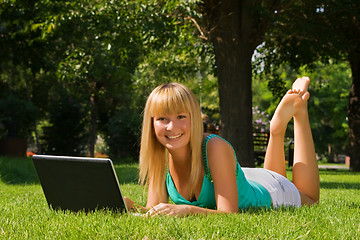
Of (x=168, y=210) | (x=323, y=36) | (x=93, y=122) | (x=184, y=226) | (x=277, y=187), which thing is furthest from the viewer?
(x=93, y=122)

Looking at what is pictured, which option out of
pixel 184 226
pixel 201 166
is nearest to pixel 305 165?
pixel 201 166

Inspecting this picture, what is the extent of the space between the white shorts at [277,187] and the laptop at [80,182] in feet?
5.52

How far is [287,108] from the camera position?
509cm

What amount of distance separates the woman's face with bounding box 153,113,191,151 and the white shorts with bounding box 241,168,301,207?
4.17 ft

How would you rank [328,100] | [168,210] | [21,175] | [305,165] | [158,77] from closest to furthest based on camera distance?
[168,210], [305,165], [21,175], [158,77], [328,100]

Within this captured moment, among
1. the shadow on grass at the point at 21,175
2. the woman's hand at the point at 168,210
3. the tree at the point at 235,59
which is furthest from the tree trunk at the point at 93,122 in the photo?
the woman's hand at the point at 168,210

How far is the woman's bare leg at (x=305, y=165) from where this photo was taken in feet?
16.6

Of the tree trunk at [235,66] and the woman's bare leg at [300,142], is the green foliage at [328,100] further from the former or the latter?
the woman's bare leg at [300,142]

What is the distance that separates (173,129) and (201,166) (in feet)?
1.38

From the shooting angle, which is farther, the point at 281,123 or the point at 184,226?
the point at 281,123

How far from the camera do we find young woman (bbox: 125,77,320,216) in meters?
3.79

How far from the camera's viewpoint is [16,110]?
64.4 feet

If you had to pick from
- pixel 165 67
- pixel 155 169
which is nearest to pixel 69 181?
pixel 155 169

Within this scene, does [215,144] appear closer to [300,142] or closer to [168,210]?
[168,210]
